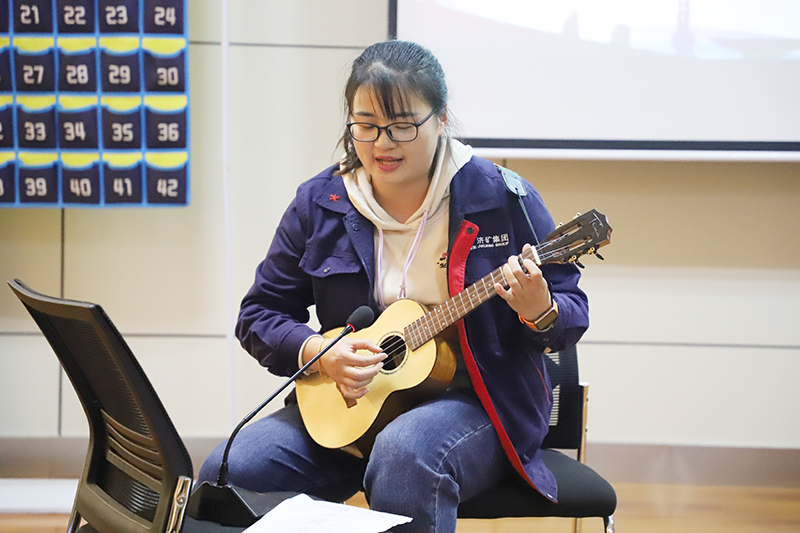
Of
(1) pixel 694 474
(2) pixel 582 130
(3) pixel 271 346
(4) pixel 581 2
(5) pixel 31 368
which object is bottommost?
(1) pixel 694 474

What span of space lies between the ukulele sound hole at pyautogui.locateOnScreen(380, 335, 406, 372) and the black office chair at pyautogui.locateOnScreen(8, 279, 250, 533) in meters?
0.51

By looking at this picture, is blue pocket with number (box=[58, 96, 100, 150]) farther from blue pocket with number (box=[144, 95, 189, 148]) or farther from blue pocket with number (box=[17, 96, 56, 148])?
blue pocket with number (box=[144, 95, 189, 148])

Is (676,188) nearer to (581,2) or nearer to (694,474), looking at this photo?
(581,2)

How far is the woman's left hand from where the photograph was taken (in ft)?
4.38

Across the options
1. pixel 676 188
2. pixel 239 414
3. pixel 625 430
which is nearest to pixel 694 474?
pixel 625 430

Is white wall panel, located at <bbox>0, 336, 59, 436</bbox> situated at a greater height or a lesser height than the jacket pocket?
lesser

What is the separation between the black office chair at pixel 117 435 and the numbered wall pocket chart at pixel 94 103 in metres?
1.54

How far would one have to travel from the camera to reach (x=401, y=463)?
1284mm

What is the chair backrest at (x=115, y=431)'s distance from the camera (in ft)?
Result: 3.17

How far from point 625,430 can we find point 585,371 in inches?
10.8

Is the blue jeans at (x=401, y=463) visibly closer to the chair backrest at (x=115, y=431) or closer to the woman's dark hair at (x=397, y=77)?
the chair backrest at (x=115, y=431)

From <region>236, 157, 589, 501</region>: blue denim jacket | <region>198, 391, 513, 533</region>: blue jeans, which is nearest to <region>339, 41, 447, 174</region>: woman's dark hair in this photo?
<region>236, 157, 589, 501</region>: blue denim jacket

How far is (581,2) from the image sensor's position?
8.06 feet

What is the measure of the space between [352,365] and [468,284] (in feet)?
1.00
